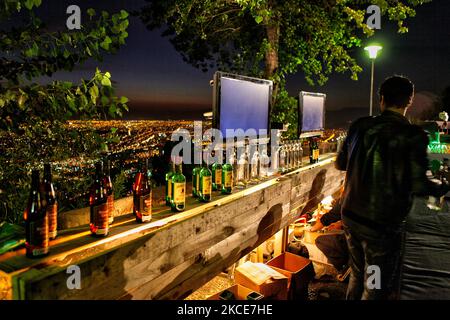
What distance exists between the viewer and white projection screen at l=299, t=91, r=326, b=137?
345 centimetres

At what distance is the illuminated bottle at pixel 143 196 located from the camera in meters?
1.62

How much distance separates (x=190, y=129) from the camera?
2559mm

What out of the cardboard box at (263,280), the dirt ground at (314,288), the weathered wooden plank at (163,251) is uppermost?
the weathered wooden plank at (163,251)

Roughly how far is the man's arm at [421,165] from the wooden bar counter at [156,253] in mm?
889

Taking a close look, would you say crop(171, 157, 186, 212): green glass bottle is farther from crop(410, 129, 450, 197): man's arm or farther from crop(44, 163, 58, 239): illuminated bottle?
crop(410, 129, 450, 197): man's arm

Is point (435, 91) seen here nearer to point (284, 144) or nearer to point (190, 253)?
point (284, 144)

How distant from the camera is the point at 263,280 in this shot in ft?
7.68

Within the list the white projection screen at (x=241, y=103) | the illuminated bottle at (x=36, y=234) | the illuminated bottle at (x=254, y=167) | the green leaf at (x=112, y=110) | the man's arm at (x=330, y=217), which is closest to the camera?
the illuminated bottle at (x=36, y=234)

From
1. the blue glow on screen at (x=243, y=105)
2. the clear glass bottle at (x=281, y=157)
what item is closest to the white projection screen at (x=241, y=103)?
the blue glow on screen at (x=243, y=105)

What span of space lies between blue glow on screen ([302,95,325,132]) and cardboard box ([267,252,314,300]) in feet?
4.30

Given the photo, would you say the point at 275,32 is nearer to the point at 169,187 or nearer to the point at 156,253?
the point at 169,187

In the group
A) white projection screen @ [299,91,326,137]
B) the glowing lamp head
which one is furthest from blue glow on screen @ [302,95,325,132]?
the glowing lamp head

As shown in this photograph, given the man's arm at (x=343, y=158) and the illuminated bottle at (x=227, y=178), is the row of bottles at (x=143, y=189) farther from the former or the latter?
the man's arm at (x=343, y=158)

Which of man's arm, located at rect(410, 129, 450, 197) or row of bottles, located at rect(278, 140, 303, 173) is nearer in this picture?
man's arm, located at rect(410, 129, 450, 197)
